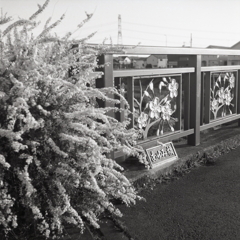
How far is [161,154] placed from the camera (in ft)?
14.1

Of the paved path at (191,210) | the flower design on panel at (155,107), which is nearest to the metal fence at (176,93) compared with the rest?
the flower design on panel at (155,107)

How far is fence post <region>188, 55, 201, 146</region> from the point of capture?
4908mm

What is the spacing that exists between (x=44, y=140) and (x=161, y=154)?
2.06 metres

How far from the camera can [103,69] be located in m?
3.54

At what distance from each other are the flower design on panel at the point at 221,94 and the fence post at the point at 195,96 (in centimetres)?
82

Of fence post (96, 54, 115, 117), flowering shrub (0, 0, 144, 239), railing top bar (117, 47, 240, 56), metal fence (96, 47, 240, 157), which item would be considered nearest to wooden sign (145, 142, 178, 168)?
metal fence (96, 47, 240, 157)

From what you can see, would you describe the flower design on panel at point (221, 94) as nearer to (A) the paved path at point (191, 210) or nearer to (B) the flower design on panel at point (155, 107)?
(B) the flower design on panel at point (155, 107)

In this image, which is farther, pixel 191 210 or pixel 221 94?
pixel 221 94

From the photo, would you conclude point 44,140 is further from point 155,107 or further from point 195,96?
point 195,96

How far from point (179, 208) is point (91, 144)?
1256 millimetres

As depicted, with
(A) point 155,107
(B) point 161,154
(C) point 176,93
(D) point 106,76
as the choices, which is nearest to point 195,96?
(C) point 176,93

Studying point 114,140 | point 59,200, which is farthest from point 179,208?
point 59,200

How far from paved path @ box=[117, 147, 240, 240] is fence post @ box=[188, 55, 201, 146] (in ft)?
2.96

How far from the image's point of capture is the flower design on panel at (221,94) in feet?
18.9
